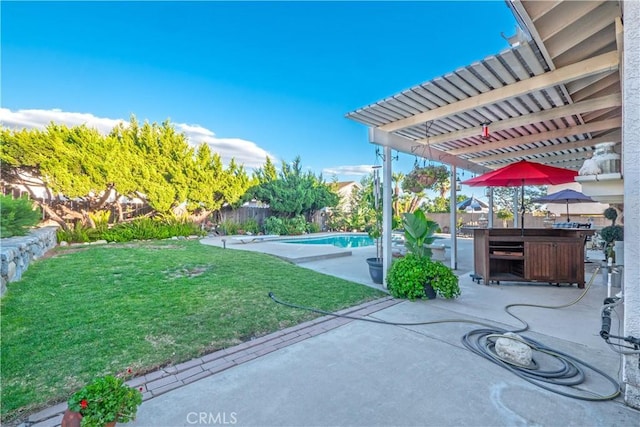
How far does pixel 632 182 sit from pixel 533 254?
4.08m

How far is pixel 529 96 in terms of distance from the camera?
4102 mm

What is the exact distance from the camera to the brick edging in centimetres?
197

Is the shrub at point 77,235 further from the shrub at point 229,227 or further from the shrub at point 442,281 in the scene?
the shrub at point 442,281

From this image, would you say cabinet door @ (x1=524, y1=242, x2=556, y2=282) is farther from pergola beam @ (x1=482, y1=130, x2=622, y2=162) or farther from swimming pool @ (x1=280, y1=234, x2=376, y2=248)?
swimming pool @ (x1=280, y1=234, x2=376, y2=248)

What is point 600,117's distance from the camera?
5.16 meters

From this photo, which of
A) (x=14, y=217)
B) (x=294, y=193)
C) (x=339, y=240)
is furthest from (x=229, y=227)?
(x=14, y=217)

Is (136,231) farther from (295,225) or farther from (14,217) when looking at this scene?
(295,225)

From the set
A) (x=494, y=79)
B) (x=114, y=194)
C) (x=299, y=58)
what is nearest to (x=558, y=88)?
(x=494, y=79)

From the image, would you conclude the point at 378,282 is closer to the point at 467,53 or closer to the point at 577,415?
the point at 577,415

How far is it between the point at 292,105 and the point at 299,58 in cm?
460

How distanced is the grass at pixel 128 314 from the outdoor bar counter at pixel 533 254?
2.54 m

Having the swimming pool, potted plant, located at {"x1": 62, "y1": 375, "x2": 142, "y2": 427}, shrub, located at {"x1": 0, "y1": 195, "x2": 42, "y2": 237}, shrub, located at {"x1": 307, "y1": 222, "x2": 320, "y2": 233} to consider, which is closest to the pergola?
potted plant, located at {"x1": 62, "y1": 375, "x2": 142, "y2": 427}

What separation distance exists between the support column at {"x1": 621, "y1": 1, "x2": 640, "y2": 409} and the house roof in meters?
0.78

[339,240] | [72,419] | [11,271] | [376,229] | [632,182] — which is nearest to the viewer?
[72,419]
